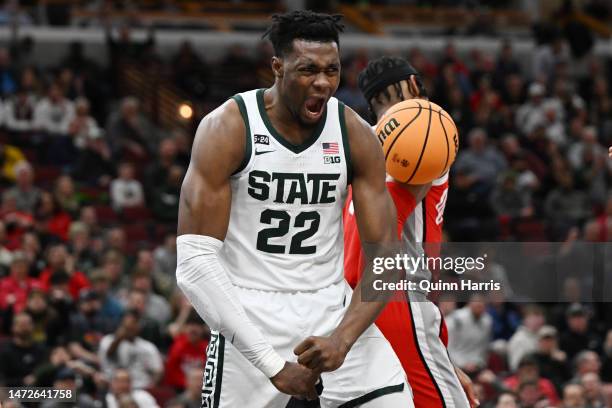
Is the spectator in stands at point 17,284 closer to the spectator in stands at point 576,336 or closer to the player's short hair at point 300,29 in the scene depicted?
the spectator in stands at point 576,336

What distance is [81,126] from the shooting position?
53.6 feet

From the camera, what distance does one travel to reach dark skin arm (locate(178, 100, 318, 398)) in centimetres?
478

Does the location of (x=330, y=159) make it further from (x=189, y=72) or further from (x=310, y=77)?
(x=189, y=72)

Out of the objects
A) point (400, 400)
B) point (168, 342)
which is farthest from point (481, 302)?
point (400, 400)

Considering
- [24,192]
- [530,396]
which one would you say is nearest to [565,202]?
[530,396]

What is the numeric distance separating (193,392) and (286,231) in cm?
573

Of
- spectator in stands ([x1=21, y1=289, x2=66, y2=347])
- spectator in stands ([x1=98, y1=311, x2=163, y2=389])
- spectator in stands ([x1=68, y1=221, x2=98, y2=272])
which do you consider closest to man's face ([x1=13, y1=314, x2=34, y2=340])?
spectator in stands ([x1=21, y1=289, x2=66, y2=347])

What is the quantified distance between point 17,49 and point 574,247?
9647mm

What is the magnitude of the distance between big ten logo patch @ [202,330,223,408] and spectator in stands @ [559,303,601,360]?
827 cm

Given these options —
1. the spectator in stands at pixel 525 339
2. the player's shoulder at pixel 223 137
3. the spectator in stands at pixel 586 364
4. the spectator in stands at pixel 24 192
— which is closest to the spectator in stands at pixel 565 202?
the spectator in stands at pixel 525 339

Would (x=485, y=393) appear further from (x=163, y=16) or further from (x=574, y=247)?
(x=163, y=16)

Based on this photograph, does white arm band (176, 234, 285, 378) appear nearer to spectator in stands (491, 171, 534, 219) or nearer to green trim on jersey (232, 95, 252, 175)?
green trim on jersey (232, 95, 252, 175)

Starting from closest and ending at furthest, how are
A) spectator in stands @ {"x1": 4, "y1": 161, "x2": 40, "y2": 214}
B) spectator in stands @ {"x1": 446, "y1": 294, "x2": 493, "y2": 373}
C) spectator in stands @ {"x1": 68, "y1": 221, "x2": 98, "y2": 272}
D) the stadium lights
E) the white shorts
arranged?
the white shorts < spectator in stands @ {"x1": 446, "y1": 294, "x2": 493, "y2": 373} < spectator in stands @ {"x1": 68, "y1": 221, "x2": 98, "y2": 272} < spectator in stands @ {"x1": 4, "y1": 161, "x2": 40, "y2": 214} < the stadium lights

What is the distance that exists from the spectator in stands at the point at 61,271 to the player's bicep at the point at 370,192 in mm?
7930
